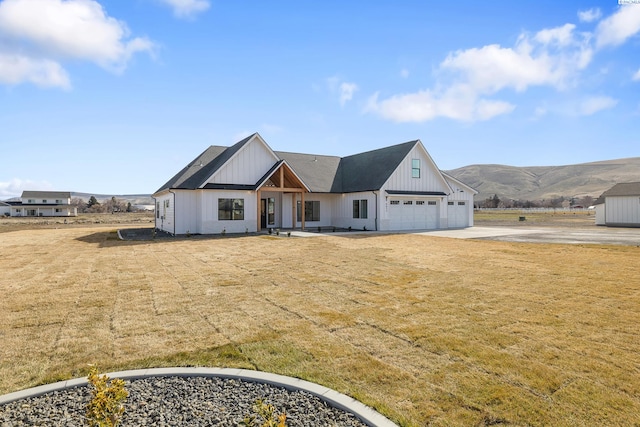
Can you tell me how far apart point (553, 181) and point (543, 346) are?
208 meters

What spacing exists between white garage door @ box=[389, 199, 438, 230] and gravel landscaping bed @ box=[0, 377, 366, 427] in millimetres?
22777

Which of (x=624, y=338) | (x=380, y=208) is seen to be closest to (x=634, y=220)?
(x=380, y=208)

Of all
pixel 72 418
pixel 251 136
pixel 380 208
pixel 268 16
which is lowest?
pixel 72 418

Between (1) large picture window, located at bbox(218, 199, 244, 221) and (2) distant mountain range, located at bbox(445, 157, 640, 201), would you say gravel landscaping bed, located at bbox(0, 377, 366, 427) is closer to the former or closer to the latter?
(1) large picture window, located at bbox(218, 199, 244, 221)

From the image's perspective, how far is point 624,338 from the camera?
498 cm

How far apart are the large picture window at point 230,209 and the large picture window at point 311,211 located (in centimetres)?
546

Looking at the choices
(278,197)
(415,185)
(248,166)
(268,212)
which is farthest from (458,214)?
(248,166)

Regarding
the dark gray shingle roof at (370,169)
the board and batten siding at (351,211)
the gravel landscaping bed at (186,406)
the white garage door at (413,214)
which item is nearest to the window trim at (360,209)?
the board and batten siding at (351,211)

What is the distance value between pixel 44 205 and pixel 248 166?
77.2 m

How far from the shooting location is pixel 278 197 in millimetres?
26750

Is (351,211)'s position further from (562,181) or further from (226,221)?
(562,181)

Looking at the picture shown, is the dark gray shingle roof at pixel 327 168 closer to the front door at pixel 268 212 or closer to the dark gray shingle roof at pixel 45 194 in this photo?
the front door at pixel 268 212

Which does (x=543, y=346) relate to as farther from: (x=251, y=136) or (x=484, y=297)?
(x=251, y=136)

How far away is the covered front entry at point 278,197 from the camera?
2447 cm
